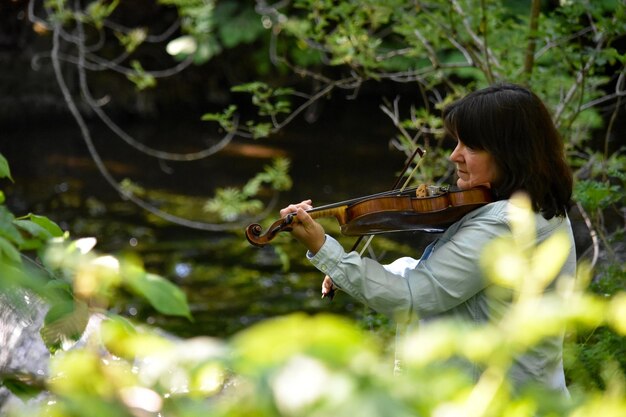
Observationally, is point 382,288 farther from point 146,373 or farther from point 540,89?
point 540,89

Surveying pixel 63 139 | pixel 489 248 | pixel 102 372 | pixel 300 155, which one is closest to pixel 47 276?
pixel 102 372

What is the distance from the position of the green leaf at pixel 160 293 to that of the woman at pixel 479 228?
3.93ft

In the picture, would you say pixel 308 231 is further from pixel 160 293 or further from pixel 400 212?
pixel 160 293

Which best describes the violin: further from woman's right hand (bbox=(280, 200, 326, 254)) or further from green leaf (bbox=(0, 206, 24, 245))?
green leaf (bbox=(0, 206, 24, 245))

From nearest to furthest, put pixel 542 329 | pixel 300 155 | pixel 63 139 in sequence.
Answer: pixel 542 329 < pixel 300 155 < pixel 63 139

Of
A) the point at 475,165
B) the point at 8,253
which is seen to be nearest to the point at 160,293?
the point at 8,253

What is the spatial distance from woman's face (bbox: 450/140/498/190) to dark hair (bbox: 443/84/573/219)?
1 cm

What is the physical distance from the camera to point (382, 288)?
210cm

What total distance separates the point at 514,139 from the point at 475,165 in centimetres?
11

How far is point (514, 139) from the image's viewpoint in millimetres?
2203

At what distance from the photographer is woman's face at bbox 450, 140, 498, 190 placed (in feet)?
7.27

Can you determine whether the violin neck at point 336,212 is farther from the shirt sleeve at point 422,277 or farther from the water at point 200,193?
the water at point 200,193

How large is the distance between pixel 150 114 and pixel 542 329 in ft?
41.4

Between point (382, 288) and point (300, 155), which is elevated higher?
point (382, 288)
